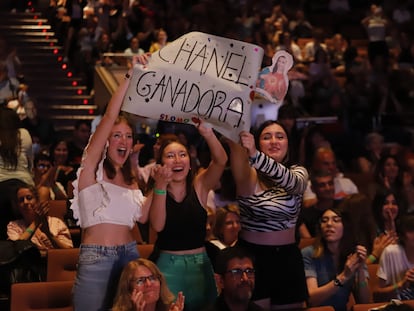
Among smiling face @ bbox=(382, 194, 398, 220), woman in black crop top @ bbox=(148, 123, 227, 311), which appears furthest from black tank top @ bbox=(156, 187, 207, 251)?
smiling face @ bbox=(382, 194, 398, 220)

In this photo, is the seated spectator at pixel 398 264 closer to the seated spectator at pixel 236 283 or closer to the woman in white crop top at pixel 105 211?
the seated spectator at pixel 236 283

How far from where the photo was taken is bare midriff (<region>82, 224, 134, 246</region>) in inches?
155

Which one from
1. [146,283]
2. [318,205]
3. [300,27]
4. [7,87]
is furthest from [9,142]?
[300,27]

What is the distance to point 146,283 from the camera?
12.6ft

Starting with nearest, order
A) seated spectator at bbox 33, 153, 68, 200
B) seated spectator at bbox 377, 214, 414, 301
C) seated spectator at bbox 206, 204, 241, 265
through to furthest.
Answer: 1. seated spectator at bbox 377, 214, 414, 301
2. seated spectator at bbox 206, 204, 241, 265
3. seated spectator at bbox 33, 153, 68, 200

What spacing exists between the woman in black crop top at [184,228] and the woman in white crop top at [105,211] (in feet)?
0.41

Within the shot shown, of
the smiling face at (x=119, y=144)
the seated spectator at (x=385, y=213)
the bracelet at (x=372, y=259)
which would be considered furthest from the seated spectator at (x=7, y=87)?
the smiling face at (x=119, y=144)

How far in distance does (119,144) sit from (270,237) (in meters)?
0.77

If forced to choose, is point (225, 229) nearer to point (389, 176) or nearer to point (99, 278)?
point (99, 278)

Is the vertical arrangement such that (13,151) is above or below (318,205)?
above

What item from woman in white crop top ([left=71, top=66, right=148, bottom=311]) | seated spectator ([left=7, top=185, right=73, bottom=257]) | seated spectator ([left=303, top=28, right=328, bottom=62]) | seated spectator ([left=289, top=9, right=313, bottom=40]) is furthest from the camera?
seated spectator ([left=289, top=9, right=313, bottom=40])

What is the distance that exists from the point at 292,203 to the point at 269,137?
31 cm

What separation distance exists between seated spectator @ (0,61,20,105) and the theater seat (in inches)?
202

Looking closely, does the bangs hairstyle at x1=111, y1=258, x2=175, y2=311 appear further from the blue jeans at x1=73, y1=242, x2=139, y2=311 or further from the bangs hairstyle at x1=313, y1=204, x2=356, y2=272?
the bangs hairstyle at x1=313, y1=204, x2=356, y2=272
